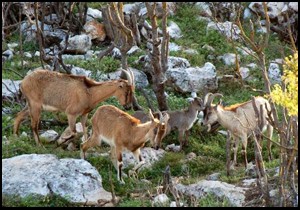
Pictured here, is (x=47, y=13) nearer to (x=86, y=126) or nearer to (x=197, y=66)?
(x=197, y=66)

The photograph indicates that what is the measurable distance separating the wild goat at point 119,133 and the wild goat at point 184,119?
65.2 inches

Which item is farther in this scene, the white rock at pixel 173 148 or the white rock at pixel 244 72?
the white rock at pixel 244 72

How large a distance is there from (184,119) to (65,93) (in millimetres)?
2327

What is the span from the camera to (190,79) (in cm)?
1653

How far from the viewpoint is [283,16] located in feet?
64.8

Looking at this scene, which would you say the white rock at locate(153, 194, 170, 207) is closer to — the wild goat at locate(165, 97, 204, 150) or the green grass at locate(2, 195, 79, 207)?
the green grass at locate(2, 195, 79, 207)

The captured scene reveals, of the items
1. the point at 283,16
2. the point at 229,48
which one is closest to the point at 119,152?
the point at 229,48

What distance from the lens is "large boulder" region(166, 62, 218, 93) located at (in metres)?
16.5

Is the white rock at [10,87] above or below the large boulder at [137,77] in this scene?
above

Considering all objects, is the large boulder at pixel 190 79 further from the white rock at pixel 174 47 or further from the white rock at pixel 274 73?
the white rock at pixel 174 47

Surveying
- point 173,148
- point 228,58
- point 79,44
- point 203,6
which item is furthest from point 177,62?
point 203,6

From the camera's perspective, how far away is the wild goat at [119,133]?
487 inches

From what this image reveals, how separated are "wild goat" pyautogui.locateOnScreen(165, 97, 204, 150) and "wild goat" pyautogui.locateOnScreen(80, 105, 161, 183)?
1655mm

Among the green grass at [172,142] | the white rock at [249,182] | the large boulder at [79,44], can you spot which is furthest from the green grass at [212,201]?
the large boulder at [79,44]
